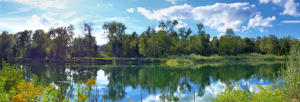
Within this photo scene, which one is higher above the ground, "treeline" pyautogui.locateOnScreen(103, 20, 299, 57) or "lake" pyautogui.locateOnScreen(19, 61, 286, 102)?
"treeline" pyautogui.locateOnScreen(103, 20, 299, 57)

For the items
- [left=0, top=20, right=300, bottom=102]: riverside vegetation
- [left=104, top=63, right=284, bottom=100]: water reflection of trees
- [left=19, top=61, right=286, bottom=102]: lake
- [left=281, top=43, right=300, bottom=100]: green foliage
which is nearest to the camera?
[left=281, top=43, right=300, bottom=100]: green foliage

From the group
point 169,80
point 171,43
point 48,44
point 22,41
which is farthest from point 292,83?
point 22,41

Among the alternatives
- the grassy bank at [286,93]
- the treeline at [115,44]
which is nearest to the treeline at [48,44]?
the treeline at [115,44]

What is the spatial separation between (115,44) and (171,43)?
13.2m

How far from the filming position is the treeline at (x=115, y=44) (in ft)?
152

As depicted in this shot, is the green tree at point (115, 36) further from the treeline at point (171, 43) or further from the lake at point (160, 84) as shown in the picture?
the lake at point (160, 84)

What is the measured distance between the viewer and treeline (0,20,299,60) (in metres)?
46.2

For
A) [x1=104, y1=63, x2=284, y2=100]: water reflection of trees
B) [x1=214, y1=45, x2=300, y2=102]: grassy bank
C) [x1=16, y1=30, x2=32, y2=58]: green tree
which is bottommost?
[x1=104, y1=63, x2=284, y2=100]: water reflection of trees

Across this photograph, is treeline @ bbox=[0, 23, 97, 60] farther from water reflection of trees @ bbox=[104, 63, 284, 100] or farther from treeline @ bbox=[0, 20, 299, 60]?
water reflection of trees @ bbox=[104, 63, 284, 100]

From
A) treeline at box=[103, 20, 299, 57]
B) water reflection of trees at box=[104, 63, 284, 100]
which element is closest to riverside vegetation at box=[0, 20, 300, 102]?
treeline at box=[103, 20, 299, 57]

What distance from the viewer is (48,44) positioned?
48.1 meters

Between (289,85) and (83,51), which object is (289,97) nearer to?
(289,85)

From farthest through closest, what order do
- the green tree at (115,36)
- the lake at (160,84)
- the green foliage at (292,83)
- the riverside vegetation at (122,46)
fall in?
the green tree at (115,36)
the riverside vegetation at (122,46)
the lake at (160,84)
the green foliage at (292,83)

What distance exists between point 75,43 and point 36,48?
8205 mm
